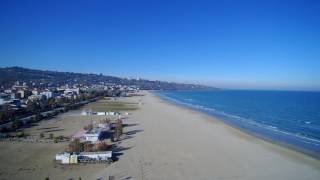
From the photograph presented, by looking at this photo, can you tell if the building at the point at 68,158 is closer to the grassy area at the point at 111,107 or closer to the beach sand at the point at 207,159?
the beach sand at the point at 207,159

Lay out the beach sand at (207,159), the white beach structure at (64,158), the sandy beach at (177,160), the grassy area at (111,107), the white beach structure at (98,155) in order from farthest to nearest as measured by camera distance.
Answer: the grassy area at (111,107) < the white beach structure at (98,155) < the white beach structure at (64,158) < the beach sand at (207,159) < the sandy beach at (177,160)

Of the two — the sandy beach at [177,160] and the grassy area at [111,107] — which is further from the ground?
the sandy beach at [177,160]

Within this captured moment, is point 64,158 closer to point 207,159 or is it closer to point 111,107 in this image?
point 207,159

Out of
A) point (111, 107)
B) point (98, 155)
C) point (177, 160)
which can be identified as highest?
point (98, 155)

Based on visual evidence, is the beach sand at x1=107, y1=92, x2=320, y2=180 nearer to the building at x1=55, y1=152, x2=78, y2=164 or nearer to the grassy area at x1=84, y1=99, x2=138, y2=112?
the building at x1=55, y1=152, x2=78, y2=164

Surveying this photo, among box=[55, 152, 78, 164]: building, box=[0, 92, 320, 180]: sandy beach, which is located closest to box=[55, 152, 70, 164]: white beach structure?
box=[55, 152, 78, 164]: building

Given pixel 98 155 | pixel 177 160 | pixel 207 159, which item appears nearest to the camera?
pixel 98 155

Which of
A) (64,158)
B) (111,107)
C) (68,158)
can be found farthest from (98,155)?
(111,107)

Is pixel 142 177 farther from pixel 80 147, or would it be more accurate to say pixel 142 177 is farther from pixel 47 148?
pixel 47 148

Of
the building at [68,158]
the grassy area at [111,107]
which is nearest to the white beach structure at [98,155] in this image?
the building at [68,158]

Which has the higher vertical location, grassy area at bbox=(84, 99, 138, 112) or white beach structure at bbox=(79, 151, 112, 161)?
white beach structure at bbox=(79, 151, 112, 161)
